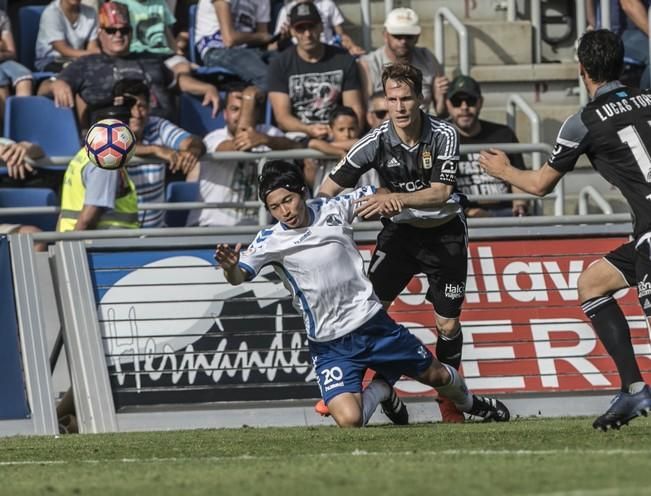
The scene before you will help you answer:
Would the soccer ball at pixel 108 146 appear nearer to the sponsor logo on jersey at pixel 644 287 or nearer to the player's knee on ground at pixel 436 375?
the player's knee on ground at pixel 436 375

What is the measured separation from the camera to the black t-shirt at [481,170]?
12.9m

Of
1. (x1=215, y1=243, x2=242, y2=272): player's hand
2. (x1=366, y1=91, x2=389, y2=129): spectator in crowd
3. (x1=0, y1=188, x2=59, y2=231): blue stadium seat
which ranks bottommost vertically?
(x1=0, y1=188, x2=59, y2=231): blue stadium seat

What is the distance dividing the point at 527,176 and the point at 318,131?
4876mm

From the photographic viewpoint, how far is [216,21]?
1448cm

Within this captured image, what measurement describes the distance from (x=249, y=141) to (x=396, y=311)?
7.73 ft

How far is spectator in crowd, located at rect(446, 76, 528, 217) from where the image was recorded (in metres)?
12.9

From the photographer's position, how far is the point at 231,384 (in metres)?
10.9

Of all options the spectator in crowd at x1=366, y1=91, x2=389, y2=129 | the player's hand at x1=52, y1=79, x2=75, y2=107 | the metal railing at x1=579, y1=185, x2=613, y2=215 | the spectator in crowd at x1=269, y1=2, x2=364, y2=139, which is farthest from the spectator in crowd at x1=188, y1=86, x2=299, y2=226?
the metal railing at x1=579, y1=185, x2=613, y2=215

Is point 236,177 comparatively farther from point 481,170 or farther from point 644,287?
point 644,287

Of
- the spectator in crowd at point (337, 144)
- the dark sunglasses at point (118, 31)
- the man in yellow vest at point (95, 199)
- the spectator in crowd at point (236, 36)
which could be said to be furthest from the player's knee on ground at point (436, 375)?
the dark sunglasses at point (118, 31)

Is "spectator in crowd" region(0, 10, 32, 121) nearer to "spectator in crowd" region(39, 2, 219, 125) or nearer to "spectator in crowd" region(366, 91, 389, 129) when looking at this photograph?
"spectator in crowd" region(39, 2, 219, 125)

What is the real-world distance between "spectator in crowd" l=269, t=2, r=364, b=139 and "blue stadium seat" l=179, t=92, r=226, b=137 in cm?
79

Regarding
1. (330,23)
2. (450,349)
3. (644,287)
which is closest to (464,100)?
(330,23)

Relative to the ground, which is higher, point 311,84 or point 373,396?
point 311,84
